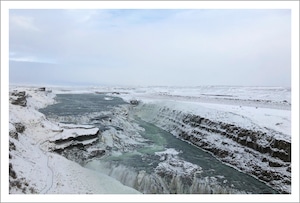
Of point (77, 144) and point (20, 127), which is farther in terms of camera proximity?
point (77, 144)

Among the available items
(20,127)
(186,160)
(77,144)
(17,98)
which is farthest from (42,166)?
(186,160)

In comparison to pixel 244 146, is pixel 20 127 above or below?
above

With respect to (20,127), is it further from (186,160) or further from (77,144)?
(186,160)

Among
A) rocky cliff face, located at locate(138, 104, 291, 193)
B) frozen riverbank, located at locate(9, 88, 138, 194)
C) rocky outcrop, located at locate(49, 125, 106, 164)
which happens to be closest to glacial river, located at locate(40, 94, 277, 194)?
rocky cliff face, located at locate(138, 104, 291, 193)

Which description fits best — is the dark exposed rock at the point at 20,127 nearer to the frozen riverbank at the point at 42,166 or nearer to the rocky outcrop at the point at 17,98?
the frozen riverbank at the point at 42,166

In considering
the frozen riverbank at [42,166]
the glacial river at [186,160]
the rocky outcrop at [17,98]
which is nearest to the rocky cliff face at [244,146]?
the glacial river at [186,160]

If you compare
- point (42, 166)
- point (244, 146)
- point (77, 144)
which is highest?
point (77, 144)

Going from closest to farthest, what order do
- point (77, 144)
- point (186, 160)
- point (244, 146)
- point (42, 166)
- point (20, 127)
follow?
point (42, 166)
point (20, 127)
point (77, 144)
point (186, 160)
point (244, 146)

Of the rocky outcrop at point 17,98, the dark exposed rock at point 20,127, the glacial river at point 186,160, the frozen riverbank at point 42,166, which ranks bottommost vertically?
the glacial river at point 186,160

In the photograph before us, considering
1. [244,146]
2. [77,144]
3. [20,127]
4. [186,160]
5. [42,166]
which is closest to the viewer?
[42,166]
